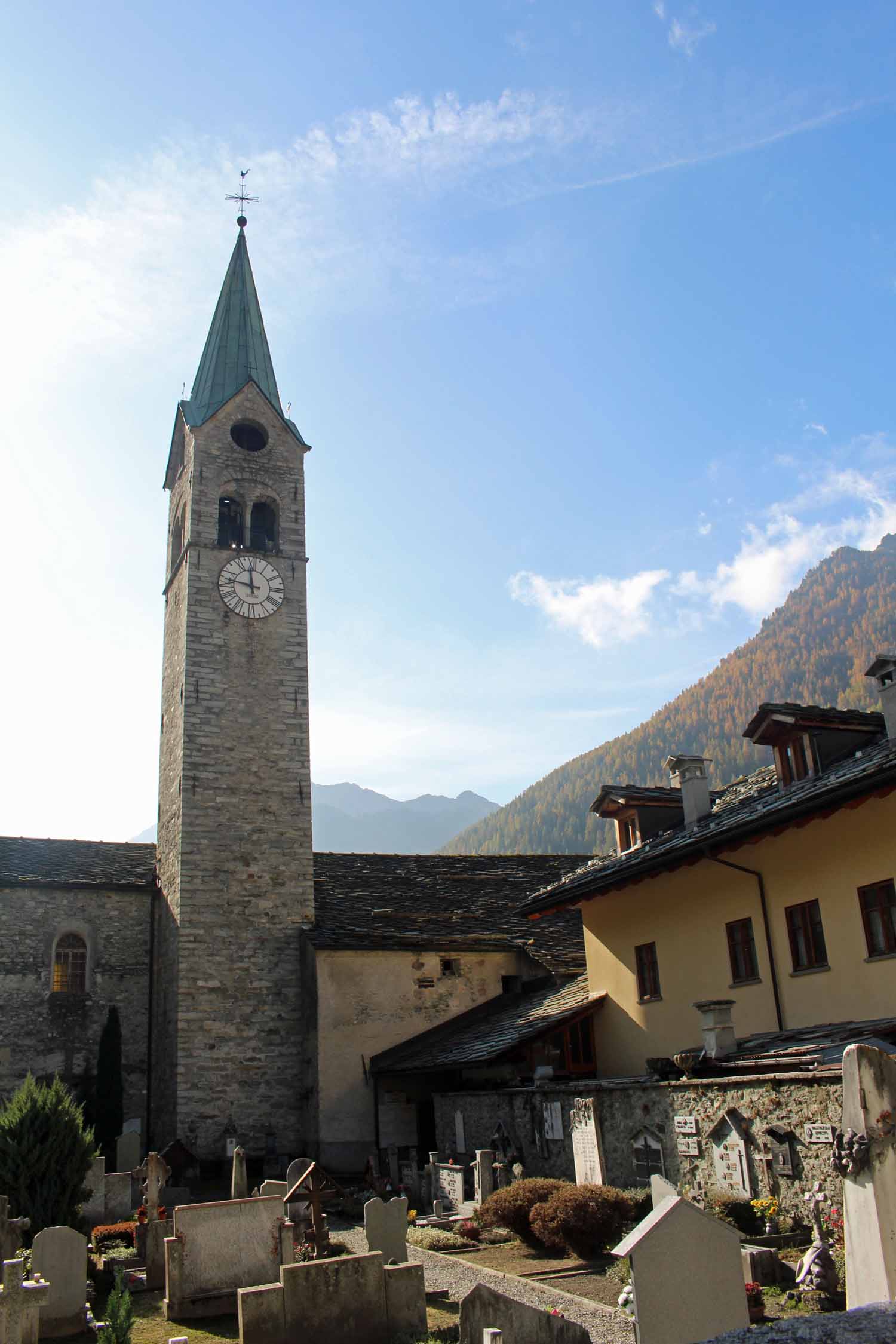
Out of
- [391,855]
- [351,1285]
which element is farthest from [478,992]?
[351,1285]

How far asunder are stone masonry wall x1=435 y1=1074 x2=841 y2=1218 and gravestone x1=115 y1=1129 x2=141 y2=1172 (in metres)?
8.23

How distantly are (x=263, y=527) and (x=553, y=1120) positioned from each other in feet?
68.2

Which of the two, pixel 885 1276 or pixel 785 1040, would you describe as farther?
pixel 785 1040

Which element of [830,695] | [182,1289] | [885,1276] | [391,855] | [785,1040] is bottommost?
[182,1289]

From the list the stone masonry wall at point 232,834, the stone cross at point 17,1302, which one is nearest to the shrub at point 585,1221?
the stone cross at point 17,1302

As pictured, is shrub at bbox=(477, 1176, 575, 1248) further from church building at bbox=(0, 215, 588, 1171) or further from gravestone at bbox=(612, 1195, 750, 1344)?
church building at bbox=(0, 215, 588, 1171)

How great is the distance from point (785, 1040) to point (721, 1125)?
258cm

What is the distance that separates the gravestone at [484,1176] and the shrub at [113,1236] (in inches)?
222

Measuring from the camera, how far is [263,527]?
3347 centimetres

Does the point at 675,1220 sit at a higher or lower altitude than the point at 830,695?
lower

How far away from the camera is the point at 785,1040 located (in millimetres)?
16281

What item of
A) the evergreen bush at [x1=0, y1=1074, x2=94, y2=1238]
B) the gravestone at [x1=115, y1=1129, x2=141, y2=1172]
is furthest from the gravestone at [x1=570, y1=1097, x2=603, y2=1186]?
the gravestone at [x1=115, y1=1129, x2=141, y2=1172]

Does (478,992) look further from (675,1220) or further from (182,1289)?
(675,1220)

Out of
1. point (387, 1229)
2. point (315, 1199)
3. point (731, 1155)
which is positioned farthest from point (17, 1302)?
point (731, 1155)
